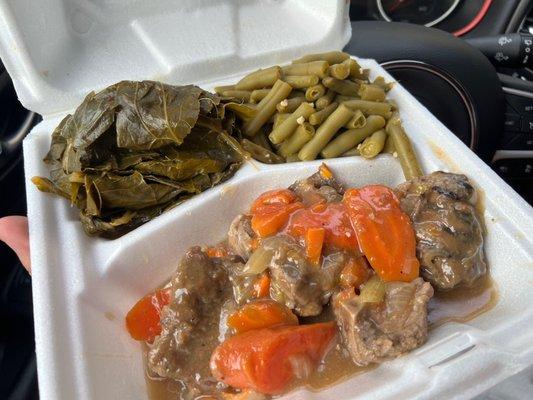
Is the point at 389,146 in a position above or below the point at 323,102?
below

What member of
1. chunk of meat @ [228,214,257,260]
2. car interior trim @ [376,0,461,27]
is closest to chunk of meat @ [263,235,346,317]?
chunk of meat @ [228,214,257,260]

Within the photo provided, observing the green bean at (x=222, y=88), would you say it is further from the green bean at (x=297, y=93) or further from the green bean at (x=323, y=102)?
the green bean at (x=323, y=102)

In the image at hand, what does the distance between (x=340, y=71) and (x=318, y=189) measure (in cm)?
60

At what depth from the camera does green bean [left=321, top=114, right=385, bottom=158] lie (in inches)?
88.3

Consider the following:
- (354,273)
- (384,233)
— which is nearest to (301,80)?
(384,233)

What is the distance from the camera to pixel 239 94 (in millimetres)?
2393

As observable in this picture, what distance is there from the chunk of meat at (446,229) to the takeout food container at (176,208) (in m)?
0.10

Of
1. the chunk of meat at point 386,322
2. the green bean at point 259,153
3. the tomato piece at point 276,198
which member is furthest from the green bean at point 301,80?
the chunk of meat at point 386,322

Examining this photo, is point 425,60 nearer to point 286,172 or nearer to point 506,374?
point 286,172

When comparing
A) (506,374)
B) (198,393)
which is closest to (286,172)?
(198,393)

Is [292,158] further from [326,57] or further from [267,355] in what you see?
[267,355]

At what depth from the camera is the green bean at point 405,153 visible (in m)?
2.16

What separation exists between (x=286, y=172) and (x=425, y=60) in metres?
1.09

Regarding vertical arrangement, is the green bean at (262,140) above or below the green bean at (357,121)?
below
